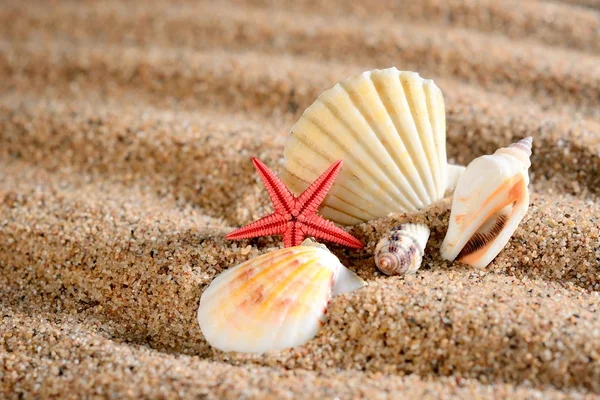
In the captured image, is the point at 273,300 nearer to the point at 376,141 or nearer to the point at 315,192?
the point at 315,192

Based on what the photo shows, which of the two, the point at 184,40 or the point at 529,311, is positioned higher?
the point at 184,40

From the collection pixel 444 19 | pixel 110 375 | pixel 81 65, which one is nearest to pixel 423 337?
pixel 110 375

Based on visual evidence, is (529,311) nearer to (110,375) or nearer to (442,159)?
(442,159)

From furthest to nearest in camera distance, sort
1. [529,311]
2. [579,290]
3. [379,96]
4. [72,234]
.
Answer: [72,234], [379,96], [579,290], [529,311]

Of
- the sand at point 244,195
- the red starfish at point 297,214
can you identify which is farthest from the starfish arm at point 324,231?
the sand at point 244,195

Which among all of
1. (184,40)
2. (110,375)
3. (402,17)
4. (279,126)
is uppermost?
(402,17)

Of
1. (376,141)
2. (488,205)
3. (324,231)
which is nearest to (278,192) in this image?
(324,231)

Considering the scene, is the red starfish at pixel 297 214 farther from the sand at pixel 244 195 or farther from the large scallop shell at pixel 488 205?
the large scallop shell at pixel 488 205
